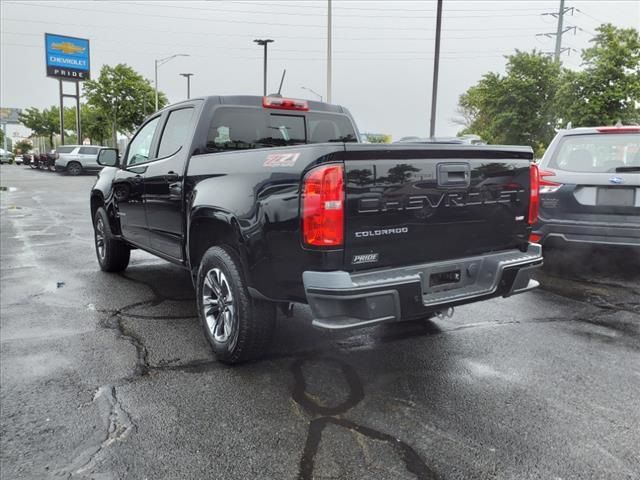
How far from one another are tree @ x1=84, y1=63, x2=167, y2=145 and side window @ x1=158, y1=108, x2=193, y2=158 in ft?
156

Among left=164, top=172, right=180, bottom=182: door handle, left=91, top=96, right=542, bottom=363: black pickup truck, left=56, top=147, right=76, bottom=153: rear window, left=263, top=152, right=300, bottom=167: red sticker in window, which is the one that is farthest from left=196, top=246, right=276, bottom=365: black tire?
left=56, top=147, right=76, bottom=153: rear window

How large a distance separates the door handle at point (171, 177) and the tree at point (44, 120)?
263ft

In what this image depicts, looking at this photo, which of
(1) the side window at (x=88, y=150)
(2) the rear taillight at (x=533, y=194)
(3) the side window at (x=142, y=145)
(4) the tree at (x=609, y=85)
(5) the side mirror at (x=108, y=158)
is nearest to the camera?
(2) the rear taillight at (x=533, y=194)

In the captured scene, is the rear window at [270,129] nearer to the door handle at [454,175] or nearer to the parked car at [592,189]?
the door handle at [454,175]

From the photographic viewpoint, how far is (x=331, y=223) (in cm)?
285

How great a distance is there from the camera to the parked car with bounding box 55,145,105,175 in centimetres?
3198

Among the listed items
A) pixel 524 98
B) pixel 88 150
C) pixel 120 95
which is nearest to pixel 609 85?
pixel 524 98

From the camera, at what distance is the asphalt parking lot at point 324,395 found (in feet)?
8.43

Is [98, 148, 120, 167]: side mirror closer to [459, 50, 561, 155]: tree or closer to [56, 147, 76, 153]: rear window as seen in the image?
[459, 50, 561, 155]: tree

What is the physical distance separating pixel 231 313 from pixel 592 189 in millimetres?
4321

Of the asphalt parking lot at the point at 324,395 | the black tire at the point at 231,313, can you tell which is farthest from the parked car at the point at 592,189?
the black tire at the point at 231,313

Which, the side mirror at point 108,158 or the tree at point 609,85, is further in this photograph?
the tree at point 609,85

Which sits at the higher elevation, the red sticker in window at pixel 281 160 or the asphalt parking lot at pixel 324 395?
the red sticker in window at pixel 281 160

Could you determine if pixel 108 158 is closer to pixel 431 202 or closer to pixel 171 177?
pixel 171 177
